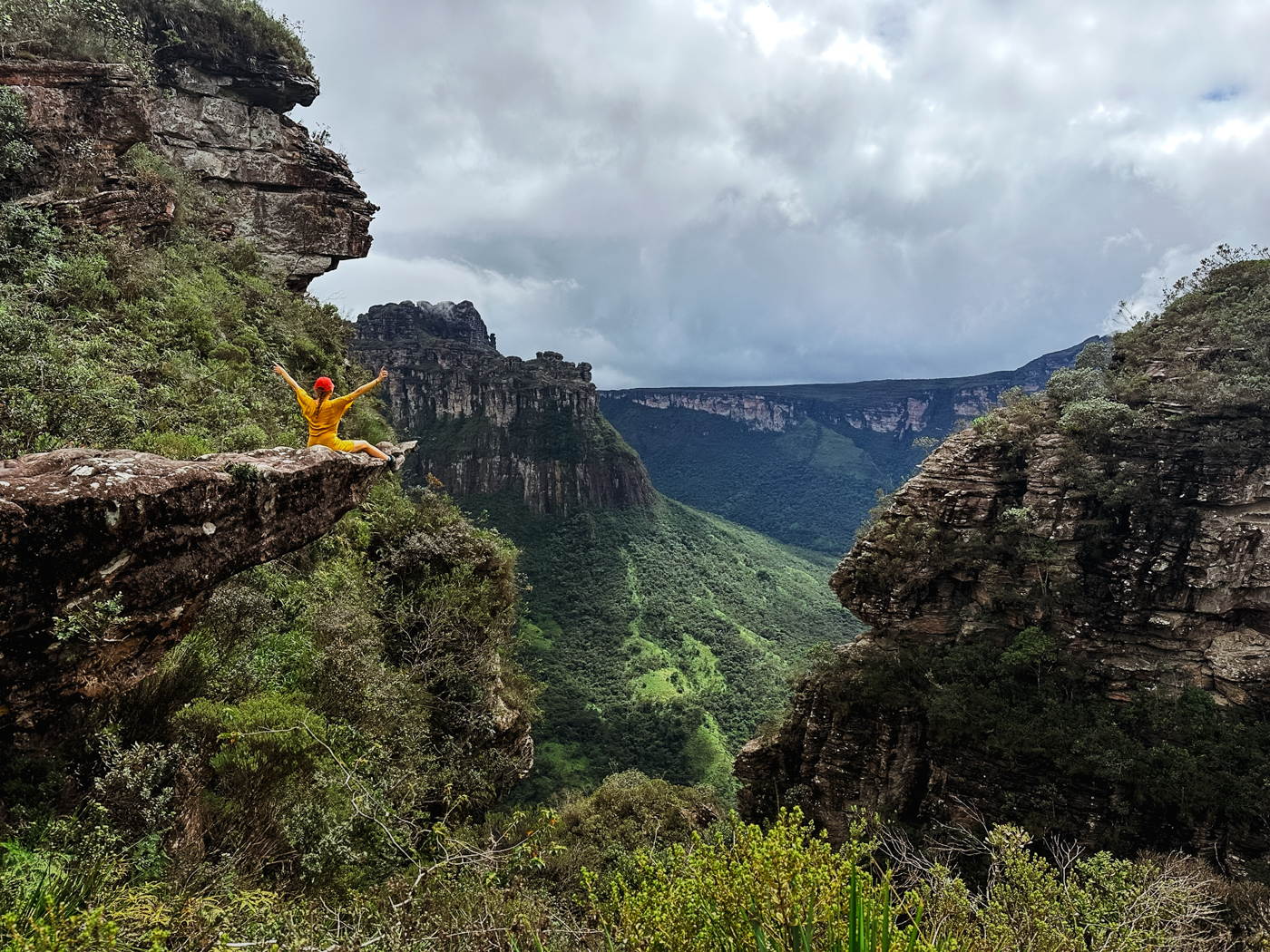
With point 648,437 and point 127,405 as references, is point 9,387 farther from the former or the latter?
point 648,437

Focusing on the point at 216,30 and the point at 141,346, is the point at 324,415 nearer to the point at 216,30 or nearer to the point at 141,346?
the point at 141,346

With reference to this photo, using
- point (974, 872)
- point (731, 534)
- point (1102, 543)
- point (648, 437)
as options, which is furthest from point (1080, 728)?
point (648, 437)

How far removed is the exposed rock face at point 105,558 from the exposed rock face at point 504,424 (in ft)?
306

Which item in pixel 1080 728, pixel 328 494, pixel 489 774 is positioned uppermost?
pixel 328 494

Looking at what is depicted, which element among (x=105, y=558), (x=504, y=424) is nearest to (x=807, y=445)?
(x=504, y=424)

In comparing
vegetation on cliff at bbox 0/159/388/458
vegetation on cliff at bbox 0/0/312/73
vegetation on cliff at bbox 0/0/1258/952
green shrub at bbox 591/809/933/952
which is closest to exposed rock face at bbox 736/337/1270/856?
vegetation on cliff at bbox 0/0/1258/952

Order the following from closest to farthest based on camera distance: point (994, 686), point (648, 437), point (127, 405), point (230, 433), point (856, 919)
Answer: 1. point (856, 919)
2. point (127, 405)
3. point (230, 433)
4. point (994, 686)
5. point (648, 437)

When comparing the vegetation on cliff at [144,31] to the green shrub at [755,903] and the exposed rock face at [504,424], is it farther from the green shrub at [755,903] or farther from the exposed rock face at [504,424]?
the exposed rock face at [504,424]

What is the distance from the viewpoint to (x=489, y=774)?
1263 cm

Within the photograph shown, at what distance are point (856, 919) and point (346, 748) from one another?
296 inches

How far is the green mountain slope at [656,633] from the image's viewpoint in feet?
148

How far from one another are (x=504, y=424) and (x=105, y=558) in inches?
4246

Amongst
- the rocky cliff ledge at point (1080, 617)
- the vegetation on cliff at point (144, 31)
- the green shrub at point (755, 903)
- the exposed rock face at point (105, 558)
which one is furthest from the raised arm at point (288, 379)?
the rocky cliff ledge at point (1080, 617)

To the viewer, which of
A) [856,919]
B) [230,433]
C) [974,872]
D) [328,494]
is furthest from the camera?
[974,872]
